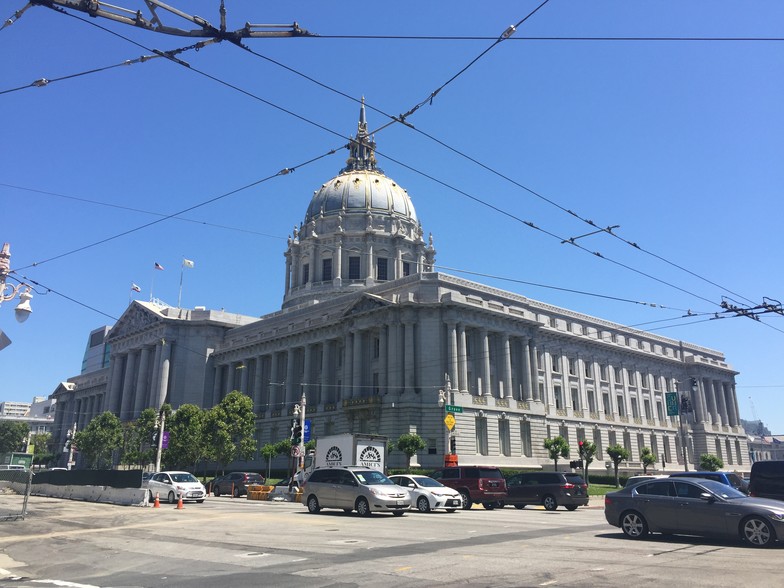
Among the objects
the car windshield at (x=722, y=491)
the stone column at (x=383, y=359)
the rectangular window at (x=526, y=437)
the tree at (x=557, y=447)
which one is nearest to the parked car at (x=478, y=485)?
the car windshield at (x=722, y=491)

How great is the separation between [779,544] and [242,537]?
12.7 meters

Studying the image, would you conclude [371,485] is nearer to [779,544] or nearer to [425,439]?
[779,544]

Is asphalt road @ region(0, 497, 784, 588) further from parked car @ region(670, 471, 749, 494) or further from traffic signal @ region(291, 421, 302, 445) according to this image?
traffic signal @ region(291, 421, 302, 445)

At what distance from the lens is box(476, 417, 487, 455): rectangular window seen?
5968 cm

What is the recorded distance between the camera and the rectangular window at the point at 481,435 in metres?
59.7

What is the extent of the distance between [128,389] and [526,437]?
60833mm

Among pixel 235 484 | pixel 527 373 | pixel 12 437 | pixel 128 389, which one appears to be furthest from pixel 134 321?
pixel 12 437

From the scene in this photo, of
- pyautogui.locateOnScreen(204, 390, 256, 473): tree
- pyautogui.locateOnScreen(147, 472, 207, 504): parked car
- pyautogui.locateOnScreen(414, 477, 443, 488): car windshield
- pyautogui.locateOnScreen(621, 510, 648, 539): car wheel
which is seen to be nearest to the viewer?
pyautogui.locateOnScreen(621, 510, 648, 539): car wheel

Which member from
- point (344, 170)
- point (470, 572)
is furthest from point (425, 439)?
point (344, 170)

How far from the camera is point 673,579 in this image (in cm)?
983

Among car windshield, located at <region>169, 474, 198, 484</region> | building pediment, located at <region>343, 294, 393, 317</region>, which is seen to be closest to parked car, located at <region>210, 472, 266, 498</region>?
car windshield, located at <region>169, 474, 198, 484</region>

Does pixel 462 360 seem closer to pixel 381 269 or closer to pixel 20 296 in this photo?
pixel 381 269

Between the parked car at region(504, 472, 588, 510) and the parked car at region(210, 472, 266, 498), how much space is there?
18394mm

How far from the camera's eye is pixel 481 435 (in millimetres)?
60156
